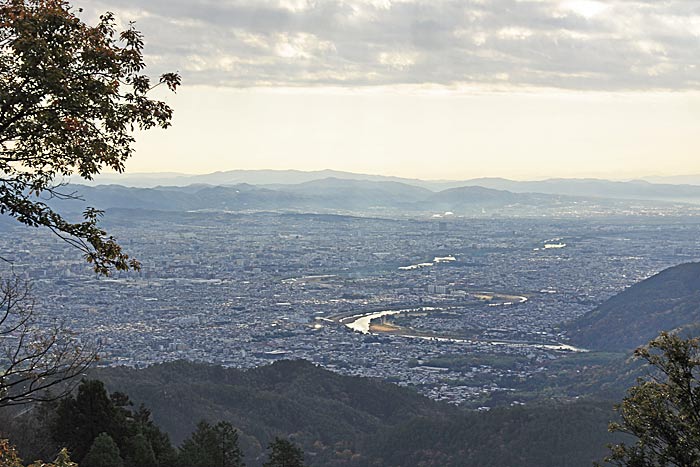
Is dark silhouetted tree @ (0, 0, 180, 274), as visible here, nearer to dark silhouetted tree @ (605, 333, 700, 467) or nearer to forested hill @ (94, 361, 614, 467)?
dark silhouetted tree @ (605, 333, 700, 467)

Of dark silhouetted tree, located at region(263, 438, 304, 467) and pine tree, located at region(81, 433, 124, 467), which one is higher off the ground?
pine tree, located at region(81, 433, 124, 467)

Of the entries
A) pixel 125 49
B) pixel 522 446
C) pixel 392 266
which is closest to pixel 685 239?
pixel 392 266

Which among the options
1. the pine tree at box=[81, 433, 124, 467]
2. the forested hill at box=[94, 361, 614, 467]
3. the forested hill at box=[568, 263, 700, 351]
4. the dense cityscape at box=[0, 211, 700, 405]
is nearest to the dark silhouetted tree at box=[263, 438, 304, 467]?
the dense cityscape at box=[0, 211, 700, 405]

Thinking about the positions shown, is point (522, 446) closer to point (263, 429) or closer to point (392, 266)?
point (263, 429)

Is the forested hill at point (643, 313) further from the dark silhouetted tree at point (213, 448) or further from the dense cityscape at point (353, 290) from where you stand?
the dark silhouetted tree at point (213, 448)

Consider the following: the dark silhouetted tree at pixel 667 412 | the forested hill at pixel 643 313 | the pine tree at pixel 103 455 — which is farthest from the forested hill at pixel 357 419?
the forested hill at pixel 643 313

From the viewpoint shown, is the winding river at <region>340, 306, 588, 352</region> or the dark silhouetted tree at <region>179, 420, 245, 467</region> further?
the winding river at <region>340, 306, 588, 352</region>
